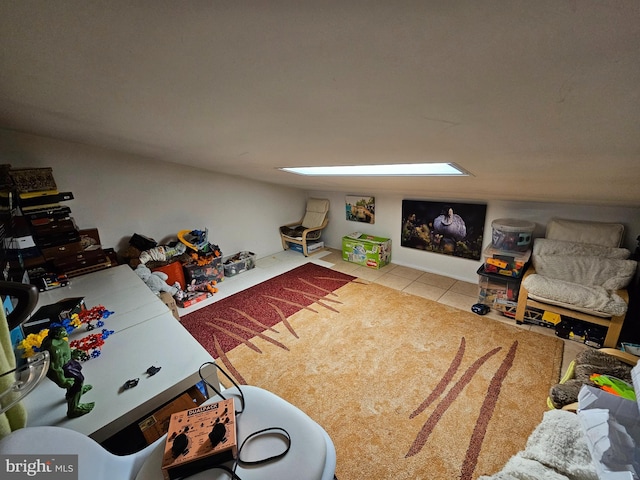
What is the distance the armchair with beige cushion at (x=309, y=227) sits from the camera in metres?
4.39

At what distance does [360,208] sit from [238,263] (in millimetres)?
2109

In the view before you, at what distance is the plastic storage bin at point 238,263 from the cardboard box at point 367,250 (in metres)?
1.49

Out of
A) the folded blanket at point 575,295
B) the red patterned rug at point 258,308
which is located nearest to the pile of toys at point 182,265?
the red patterned rug at point 258,308

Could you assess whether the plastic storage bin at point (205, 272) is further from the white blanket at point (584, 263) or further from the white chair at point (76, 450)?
the white blanket at point (584, 263)

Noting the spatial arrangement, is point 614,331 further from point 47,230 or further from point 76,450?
point 47,230

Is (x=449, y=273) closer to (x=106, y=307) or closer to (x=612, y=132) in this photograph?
(x=612, y=132)

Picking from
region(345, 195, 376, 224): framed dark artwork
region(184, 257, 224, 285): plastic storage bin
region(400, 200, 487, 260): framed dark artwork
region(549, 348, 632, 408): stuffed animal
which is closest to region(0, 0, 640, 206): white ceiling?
region(549, 348, 632, 408): stuffed animal

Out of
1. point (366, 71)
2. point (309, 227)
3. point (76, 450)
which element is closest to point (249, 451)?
point (76, 450)

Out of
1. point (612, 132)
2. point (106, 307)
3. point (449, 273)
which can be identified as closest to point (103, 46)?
point (612, 132)

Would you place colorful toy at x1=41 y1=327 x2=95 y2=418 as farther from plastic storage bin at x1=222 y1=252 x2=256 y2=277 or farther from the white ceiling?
plastic storage bin at x1=222 y1=252 x2=256 y2=277

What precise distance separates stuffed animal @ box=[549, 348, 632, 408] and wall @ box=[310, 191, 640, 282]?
54.5 inches

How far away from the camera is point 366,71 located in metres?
0.61

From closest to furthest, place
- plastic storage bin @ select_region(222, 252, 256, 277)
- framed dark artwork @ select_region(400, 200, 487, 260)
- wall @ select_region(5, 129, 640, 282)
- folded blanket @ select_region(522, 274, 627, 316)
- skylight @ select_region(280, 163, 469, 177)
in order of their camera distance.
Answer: skylight @ select_region(280, 163, 469, 177)
folded blanket @ select_region(522, 274, 627, 316)
wall @ select_region(5, 129, 640, 282)
framed dark artwork @ select_region(400, 200, 487, 260)
plastic storage bin @ select_region(222, 252, 256, 277)

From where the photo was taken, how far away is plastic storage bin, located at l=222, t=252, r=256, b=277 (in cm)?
365
